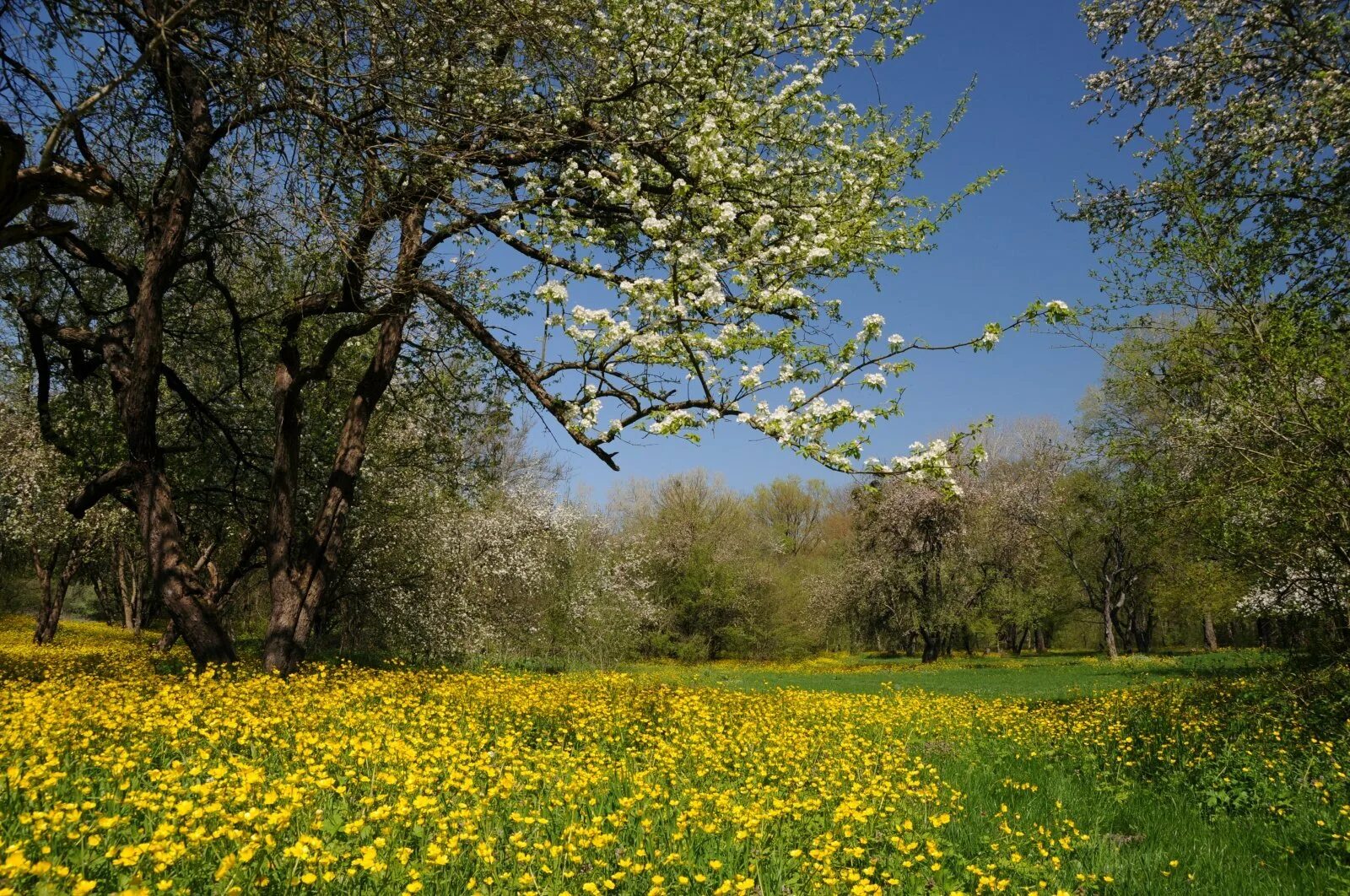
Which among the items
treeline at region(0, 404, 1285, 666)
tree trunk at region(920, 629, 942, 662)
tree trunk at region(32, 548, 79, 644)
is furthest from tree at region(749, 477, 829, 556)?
tree trunk at region(32, 548, 79, 644)

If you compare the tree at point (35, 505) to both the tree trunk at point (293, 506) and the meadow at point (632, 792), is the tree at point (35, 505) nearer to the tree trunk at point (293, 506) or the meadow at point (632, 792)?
the tree trunk at point (293, 506)

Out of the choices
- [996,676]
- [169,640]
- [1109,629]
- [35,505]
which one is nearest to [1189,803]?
[996,676]

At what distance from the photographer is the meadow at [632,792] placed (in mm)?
3748

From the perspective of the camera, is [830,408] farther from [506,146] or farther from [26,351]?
[26,351]

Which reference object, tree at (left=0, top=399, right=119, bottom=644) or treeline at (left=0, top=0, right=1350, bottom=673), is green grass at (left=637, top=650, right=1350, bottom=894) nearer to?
treeline at (left=0, top=0, right=1350, bottom=673)

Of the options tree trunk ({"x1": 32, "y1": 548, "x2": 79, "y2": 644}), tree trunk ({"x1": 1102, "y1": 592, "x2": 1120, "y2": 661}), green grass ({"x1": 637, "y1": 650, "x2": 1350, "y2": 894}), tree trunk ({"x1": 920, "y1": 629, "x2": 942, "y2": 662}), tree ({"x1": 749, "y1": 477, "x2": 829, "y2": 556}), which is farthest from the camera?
tree ({"x1": 749, "y1": 477, "x2": 829, "y2": 556})

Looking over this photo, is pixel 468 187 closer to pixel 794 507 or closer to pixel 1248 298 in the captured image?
pixel 1248 298

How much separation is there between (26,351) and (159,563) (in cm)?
946

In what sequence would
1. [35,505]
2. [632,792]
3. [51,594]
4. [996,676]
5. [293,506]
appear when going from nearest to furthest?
[632,792] < [293,506] < [35,505] < [51,594] < [996,676]

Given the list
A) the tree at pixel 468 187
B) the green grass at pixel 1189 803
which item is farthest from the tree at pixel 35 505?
the green grass at pixel 1189 803

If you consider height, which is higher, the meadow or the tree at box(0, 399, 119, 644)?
the tree at box(0, 399, 119, 644)

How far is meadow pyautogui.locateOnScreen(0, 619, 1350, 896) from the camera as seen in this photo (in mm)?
3748

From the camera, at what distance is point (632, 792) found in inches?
217

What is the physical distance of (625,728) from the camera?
815cm
